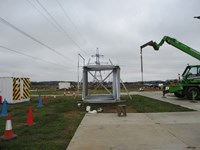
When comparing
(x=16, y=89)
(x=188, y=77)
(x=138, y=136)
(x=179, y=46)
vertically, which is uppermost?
(x=179, y=46)

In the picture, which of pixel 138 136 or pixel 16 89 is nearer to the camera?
pixel 138 136

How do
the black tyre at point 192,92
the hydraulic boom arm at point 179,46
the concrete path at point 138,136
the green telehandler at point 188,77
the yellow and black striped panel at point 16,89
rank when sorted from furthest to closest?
the hydraulic boom arm at point 179,46
the green telehandler at point 188,77
the black tyre at point 192,92
the yellow and black striped panel at point 16,89
the concrete path at point 138,136

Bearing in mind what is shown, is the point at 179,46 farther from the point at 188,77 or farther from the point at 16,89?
the point at 16,89

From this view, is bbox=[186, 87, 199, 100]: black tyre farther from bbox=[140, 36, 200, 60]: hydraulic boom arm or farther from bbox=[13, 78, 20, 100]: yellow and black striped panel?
bbox=[13, 78, 20, 100]: yellow and black striped panel

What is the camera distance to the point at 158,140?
670 cm

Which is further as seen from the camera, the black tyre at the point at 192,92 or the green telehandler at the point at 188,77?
the green telehandler at the point at 188,77

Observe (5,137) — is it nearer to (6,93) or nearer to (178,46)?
(6,93)

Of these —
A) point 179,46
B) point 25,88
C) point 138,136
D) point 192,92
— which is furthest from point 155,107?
point 25,88

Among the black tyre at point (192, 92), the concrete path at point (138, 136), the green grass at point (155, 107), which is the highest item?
the black tyre at point (192, 92)

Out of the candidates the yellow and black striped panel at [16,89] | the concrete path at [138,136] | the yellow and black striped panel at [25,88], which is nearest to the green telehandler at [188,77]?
the yellow and black striped panel at [25,88]

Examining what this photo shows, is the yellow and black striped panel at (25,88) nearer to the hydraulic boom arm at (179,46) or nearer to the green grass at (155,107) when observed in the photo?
the green grass at (155,107)

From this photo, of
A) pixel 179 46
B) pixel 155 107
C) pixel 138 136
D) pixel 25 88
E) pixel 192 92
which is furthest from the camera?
pixel 179 46

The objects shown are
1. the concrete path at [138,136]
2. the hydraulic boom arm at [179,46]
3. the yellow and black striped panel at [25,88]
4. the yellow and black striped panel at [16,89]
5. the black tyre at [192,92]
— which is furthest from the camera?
the hydraulic boom arm at [179,46]

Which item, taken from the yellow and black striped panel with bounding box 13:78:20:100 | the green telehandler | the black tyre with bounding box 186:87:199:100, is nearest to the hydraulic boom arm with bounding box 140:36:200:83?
the green telehandler
